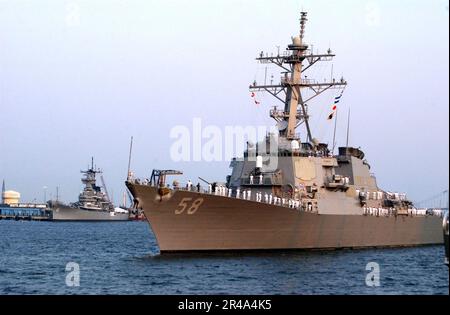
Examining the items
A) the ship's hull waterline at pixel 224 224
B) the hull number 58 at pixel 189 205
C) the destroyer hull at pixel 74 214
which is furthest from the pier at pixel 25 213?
the hull number 58 at pixel 189 205

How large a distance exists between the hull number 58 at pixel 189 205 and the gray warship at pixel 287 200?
4cm

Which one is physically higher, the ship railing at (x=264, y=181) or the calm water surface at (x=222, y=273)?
the ship railing at (x=264, y=181)

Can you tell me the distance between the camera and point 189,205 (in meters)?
32.3

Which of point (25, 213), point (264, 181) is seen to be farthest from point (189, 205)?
point (25, 213)

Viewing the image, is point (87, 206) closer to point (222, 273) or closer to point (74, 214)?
point (74, 214)

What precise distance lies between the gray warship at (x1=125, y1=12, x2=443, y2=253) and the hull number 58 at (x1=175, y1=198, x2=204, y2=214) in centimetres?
4

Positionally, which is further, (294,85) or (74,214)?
(74,214)

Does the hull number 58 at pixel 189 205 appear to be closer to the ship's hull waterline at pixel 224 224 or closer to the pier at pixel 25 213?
the ship's hull waterline at pixel 224 224

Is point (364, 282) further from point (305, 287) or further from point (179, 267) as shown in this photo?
point (179, 267)

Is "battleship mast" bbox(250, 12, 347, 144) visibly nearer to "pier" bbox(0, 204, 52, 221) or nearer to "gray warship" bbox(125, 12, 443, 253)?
"gray warship" bbox(125, 12, 443, 253)

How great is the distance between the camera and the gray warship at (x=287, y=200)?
32688mm

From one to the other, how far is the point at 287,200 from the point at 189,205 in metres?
5.44

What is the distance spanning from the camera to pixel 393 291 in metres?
25.0
